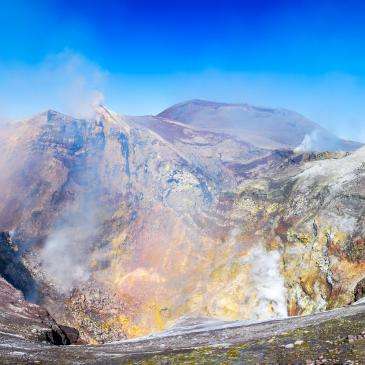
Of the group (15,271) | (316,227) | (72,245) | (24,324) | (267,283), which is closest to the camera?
(24,324)

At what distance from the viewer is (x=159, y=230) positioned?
10769 centimetres

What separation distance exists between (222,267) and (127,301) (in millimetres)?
19987

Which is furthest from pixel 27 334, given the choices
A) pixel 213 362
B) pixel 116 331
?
pixel 116 331

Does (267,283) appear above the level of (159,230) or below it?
below

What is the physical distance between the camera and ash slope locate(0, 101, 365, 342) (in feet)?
254

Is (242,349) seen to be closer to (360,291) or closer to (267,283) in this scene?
(360,291)

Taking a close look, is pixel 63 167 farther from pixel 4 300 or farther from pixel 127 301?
pixel 4 300

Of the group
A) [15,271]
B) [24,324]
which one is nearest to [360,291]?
[24,324]

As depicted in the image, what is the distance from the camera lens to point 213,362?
23.7 m

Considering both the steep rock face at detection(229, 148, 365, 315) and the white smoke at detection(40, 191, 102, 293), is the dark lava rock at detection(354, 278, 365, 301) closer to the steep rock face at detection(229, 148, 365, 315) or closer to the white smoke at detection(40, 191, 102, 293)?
the steep rock face at detection(229, 148, 365, 315)

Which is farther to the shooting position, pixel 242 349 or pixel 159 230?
pixel 159 230

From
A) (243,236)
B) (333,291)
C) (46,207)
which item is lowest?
(333,291)

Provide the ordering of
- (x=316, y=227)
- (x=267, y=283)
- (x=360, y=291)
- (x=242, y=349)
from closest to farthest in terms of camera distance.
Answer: (x=242, y=349) < (x=360, y=291) < (x=267, y=283) < (x=316, y=227)

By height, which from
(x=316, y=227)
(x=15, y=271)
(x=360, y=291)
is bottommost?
(x=15, y=271)
